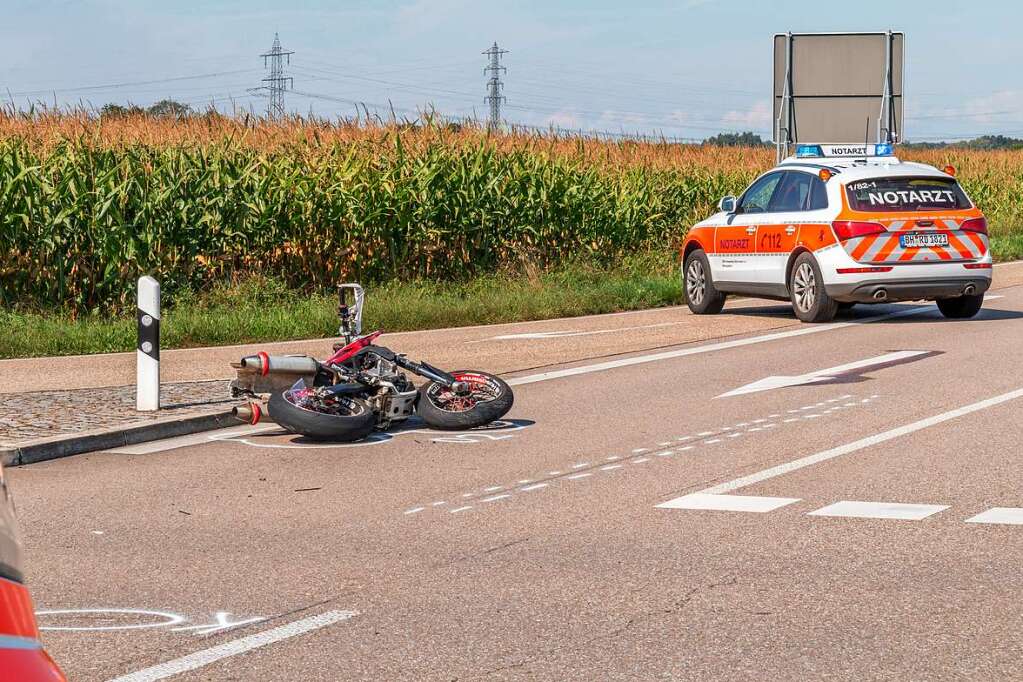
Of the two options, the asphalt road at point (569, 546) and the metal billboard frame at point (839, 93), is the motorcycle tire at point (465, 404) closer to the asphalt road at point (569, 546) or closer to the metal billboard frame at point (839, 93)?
the asphalt road at point (569, 546)

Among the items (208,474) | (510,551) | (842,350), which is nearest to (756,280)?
(842,350)

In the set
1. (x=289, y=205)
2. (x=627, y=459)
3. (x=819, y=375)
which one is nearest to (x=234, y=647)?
(x=627, y=459)

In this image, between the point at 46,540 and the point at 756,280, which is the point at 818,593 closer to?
the point at 46,540

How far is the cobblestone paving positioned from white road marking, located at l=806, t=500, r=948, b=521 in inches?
194

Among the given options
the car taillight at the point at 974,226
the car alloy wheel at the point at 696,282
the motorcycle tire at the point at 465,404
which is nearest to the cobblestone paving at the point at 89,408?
the motorcycle tire at the point at 465,404

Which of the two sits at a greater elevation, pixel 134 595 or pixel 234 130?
pixel 234 130

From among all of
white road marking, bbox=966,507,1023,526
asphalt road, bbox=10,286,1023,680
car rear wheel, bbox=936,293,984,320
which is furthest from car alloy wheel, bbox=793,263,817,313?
white road marking, bbox=966,507,1023,526

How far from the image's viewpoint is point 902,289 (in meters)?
16.8

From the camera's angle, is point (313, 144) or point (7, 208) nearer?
point (7, 208)

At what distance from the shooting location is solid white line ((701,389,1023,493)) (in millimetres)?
8211

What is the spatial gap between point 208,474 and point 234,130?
15.2 metres

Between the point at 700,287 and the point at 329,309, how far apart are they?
15.8ft

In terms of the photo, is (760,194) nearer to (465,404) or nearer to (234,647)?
(465,404)

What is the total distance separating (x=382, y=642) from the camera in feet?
17.1
